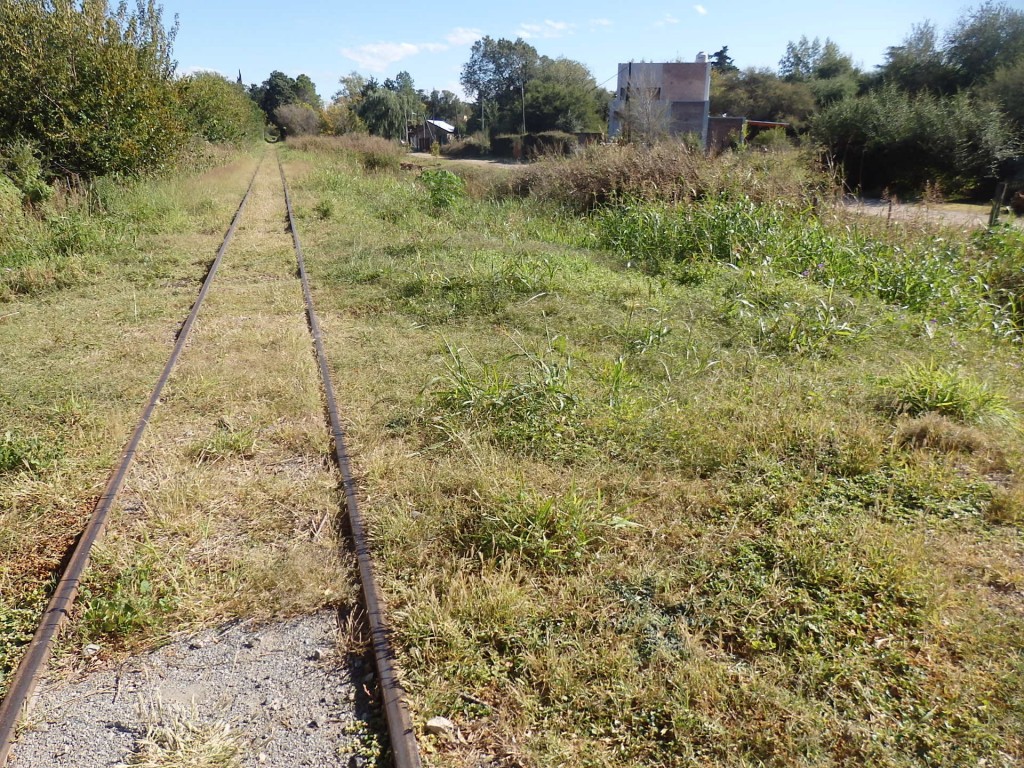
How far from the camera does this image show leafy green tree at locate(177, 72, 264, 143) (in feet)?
81.2

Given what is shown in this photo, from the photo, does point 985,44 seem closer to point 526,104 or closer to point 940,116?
point 940,116

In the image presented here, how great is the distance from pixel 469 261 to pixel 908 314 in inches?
203

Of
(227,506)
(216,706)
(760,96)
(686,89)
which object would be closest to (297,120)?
(686,89)

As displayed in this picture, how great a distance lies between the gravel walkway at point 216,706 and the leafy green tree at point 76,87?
14.4 m

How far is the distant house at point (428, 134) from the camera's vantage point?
73.8 metres

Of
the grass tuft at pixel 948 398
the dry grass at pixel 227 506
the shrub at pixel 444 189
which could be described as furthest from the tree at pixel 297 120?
the grass tuft at pixel 948 398

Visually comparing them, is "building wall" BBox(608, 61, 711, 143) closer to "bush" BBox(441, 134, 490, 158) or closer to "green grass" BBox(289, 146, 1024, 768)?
"bush" BBox(441, 134, 490, 158)

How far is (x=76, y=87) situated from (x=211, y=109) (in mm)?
20994

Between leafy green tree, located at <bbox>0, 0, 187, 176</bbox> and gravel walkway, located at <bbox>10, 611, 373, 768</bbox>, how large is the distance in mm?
14380

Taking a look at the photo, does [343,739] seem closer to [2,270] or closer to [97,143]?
[2,270]

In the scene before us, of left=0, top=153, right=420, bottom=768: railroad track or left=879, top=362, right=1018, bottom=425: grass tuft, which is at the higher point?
left=879, top=362, right=1018, bottom=425: grass tuft

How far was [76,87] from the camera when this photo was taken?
13.9m

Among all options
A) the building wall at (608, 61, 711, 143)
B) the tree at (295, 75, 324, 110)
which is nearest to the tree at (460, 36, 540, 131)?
the tree at (295, 75, 324, 110)

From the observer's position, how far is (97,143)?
1440 cm
